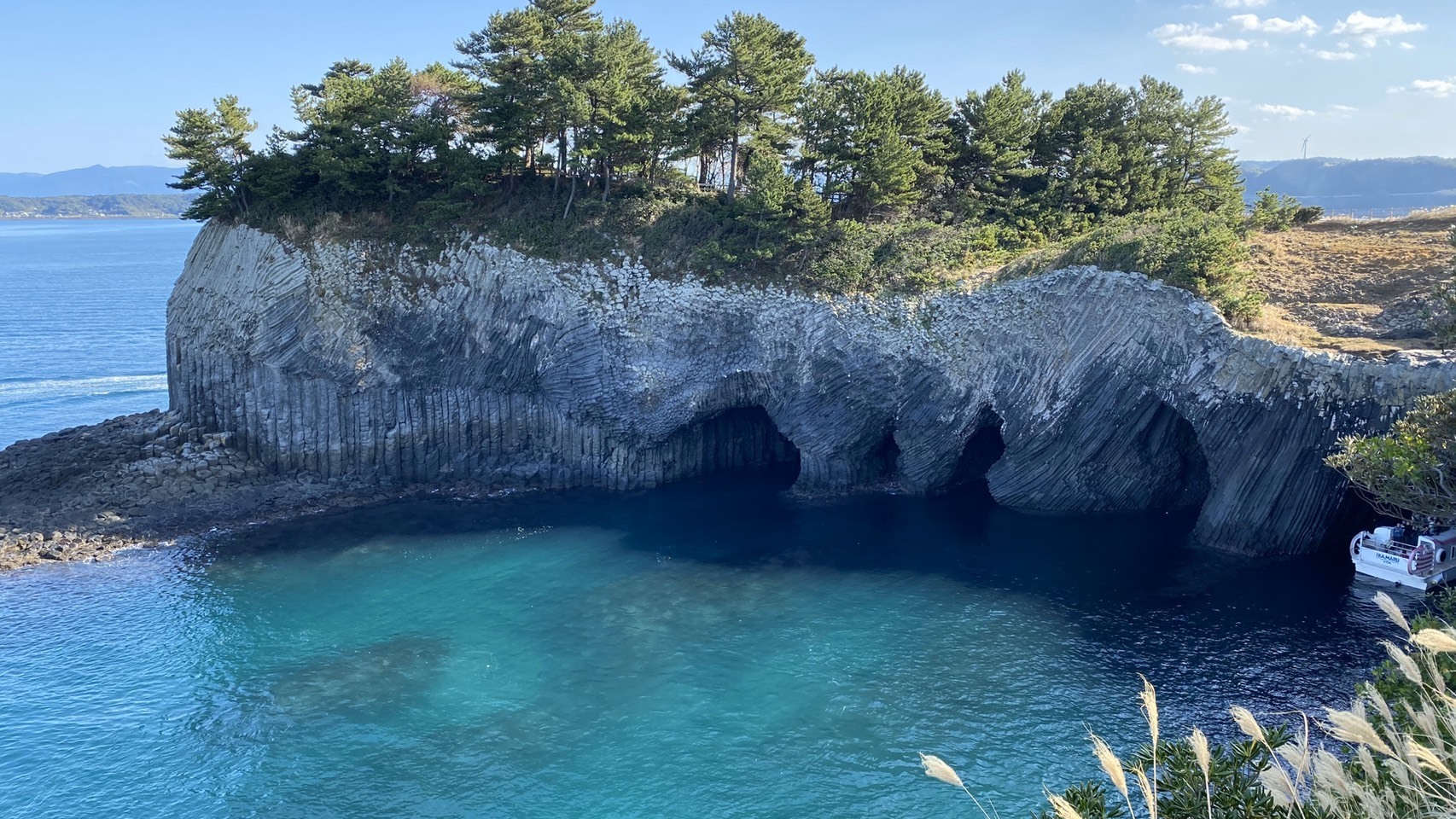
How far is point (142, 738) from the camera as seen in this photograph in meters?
27.5

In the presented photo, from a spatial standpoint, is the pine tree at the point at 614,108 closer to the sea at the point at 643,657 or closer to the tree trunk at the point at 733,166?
the tree trunk at the point at 733,166

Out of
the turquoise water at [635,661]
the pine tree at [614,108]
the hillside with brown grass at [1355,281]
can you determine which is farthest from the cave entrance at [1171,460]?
the pine tree at [614,108]

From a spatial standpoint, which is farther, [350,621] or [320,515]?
[320,515]

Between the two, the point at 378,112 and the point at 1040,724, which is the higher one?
the point at 378,112

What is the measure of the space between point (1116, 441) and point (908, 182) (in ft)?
54.5

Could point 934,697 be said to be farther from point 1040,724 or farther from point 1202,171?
point 1202,171

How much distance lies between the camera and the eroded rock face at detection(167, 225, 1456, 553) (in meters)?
40.8

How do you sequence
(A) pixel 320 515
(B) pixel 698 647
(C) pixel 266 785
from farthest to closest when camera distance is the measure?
1. (A) pixel 320 515
2. (B) pixel 698 647
3. (C) pixel 266 785

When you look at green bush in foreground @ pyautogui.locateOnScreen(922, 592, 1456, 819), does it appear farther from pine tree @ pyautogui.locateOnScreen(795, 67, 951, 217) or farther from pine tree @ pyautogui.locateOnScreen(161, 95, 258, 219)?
pine tree @ pyautogui.locateOnScreen(161, 95, 258, 219)

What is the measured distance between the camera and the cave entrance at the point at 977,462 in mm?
46344

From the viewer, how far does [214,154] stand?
50844 millimetres

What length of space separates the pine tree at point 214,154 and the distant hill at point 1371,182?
13962 centimetres

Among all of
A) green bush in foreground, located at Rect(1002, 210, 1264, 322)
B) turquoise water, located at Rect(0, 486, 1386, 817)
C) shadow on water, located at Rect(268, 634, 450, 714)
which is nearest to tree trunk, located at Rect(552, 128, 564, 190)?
turquoise water, located at Rect(0, 486, 1386, 817)

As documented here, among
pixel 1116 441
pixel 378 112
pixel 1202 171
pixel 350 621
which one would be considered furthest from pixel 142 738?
pixel 1202 171
